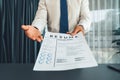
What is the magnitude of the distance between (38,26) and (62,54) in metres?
0.25

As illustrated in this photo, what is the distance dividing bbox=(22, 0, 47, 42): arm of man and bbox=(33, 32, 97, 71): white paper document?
50 mm

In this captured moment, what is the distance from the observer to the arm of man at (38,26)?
2.81 ft

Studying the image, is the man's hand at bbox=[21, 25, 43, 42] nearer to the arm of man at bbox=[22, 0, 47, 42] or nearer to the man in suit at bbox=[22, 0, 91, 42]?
the arm of man at bbox=[22, 0, 47, 42]

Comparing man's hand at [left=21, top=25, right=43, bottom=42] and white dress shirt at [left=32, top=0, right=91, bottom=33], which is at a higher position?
white dress shirt at [left=32, top=0, right=91, bottom=33]

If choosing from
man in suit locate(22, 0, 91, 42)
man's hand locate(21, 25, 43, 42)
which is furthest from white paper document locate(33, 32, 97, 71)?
man in suit locate(22, 0, 91, 42)

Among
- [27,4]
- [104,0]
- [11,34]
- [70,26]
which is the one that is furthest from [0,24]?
[70,26]

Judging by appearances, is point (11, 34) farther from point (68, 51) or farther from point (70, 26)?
point (68, 51)

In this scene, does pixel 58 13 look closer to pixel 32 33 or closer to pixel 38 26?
pixel 38 26

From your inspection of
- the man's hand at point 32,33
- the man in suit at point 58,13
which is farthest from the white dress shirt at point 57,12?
the man's hand at point 32,33

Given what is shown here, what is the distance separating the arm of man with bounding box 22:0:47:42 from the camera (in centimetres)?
86

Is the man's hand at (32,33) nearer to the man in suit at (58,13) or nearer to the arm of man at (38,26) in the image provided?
the arm of man at (38,26)

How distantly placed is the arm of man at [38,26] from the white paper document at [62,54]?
5 cm

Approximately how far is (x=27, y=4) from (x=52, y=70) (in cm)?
229

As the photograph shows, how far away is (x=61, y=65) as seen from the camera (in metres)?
0.81
